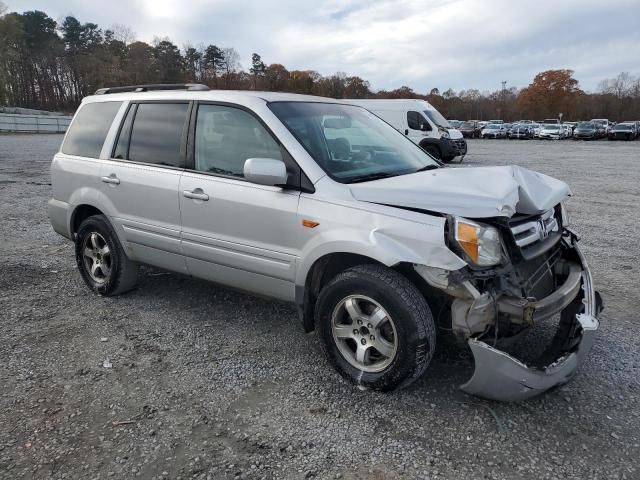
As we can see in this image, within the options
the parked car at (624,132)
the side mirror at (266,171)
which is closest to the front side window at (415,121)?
the side mirror at (266,171)

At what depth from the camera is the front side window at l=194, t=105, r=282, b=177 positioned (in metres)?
3.56

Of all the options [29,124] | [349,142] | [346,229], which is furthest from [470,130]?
[346,229]

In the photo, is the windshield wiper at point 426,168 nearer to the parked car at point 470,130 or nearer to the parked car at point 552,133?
the parked car at point 552,133

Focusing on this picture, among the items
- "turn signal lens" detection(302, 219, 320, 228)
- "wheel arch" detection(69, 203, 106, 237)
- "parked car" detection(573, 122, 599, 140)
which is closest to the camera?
"turn signal lens" detection(302, 219, 320, 228)

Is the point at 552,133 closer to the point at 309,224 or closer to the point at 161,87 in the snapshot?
the point at 161,87

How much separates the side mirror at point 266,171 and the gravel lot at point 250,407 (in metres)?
1.29

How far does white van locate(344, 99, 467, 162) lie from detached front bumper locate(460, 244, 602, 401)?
51.8ft

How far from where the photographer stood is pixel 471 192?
289 centimetres

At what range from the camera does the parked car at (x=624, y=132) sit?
39.8 meters

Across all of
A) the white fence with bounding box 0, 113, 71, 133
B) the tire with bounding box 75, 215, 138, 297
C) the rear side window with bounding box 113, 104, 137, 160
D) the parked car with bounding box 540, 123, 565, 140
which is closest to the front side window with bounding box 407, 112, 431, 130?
the rear side window with bounding box 113, 104, 137, 160

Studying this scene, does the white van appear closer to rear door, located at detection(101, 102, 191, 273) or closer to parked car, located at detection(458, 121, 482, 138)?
rear door, located at detection(101, 102, 191, 273)

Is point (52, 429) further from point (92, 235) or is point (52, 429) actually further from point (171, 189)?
point (92, 235)

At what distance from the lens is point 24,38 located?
7281cm

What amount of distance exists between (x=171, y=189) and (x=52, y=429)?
190cm
